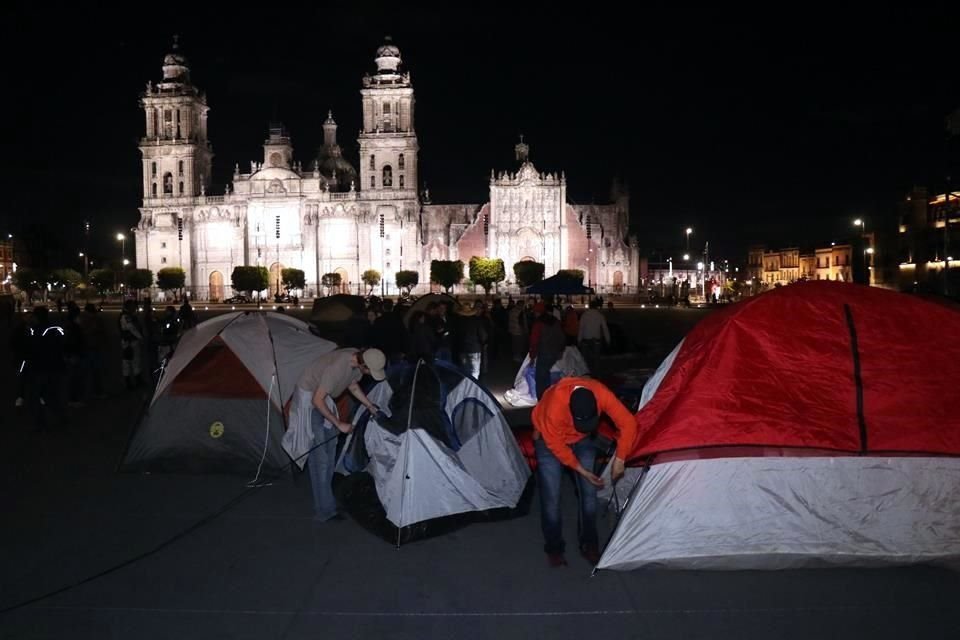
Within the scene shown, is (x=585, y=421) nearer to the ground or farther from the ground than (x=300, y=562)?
farther from the ground

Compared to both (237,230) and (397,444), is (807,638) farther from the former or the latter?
(237,230)

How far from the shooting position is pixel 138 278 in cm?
7275

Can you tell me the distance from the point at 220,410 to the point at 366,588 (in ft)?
12.6

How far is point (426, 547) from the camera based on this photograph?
240 inches

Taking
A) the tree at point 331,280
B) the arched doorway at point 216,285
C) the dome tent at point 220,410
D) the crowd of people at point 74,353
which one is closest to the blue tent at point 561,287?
the crowd of people at point 74,353

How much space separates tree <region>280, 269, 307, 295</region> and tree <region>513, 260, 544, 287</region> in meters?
20.1

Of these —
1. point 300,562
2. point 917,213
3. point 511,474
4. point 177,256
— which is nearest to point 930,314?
point 511,474

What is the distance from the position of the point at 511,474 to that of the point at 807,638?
3.10 metres

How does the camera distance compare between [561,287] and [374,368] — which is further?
[561,287]

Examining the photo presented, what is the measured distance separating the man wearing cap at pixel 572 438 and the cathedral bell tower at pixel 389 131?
71.3 metres

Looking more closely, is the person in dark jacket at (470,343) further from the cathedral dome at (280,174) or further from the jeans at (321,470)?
the cathedral dome at (280,174)

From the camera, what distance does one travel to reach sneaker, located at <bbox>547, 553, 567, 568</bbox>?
5.67 meters

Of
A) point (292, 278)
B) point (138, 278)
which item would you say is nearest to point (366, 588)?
point (292, 278)

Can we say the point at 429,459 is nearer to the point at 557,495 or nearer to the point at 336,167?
the point at 557,495
